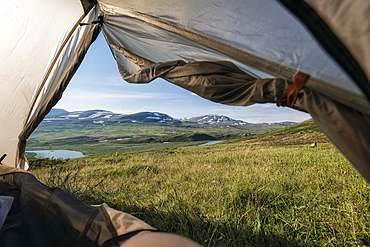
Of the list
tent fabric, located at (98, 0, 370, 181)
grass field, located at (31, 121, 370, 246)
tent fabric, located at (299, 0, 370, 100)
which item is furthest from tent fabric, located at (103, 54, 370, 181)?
grass field, located at (31, 121, 370, 246)

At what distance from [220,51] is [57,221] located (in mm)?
2011

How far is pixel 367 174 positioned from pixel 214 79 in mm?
1111

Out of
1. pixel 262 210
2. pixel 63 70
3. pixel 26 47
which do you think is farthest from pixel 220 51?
pixel 26 47

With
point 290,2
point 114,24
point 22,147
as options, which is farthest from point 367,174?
point 22,147

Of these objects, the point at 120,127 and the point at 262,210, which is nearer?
the point at 262,210

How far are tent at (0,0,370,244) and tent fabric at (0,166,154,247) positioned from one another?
36.0 inches

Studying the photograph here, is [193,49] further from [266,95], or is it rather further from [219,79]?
[266,95]

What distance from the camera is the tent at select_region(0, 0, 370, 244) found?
2.76 ft

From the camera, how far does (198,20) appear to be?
1.46 m

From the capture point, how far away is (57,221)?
150 centimetres

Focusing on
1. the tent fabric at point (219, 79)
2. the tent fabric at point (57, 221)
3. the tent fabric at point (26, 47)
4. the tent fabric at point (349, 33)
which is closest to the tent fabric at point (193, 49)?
the tent fabric at point (219, 79)

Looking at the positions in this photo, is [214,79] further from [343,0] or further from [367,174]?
[367,174]

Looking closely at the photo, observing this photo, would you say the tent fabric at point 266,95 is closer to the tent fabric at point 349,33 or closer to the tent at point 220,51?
the tent at point 220,51

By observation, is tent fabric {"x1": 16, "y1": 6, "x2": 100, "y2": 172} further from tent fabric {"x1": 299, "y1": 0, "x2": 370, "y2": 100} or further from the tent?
tent fabric {"x1": 299, "y1": 0, "x2": 370, "y2": 100}
